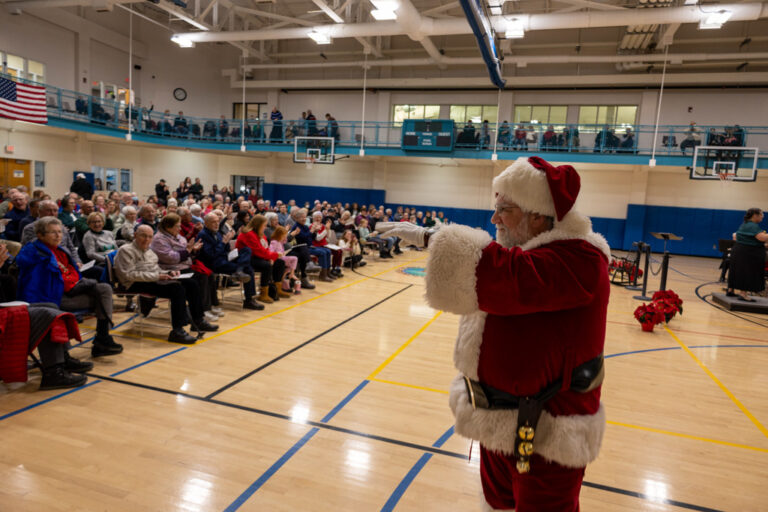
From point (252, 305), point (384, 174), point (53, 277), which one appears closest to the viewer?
point (53, 277)

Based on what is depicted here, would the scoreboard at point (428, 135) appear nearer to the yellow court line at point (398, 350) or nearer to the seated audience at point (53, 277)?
the yellow court line at point (398, 350)

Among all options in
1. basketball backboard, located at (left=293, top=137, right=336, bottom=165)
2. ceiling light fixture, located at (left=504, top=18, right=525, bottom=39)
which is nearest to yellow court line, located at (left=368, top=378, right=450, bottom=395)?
ceiling light fixture, located at (left=504, top=18, right=525, bottom=39)

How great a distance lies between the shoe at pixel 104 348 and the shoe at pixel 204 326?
98 centimetres

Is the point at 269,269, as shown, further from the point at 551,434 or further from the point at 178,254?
the point at 551,434

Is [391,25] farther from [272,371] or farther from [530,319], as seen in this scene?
[530,319]

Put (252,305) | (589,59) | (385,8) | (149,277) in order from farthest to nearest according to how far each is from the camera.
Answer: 1. (589,59)
2. (385,8)
3. (252,305)
4. (149,277)

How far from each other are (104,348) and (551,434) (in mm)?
4684

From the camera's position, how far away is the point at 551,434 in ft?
4.73

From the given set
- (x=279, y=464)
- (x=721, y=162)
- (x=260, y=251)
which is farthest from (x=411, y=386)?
(x=721, y=162)

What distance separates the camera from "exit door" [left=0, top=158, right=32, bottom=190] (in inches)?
589

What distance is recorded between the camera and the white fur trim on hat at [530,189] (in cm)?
141

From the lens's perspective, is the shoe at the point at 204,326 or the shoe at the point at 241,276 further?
the shoe at the point at 241,276

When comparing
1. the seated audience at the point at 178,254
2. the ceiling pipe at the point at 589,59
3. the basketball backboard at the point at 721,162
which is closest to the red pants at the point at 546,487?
the seated audience at the point at 178,254

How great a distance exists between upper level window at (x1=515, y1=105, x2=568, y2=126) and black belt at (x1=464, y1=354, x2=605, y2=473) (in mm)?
19161
